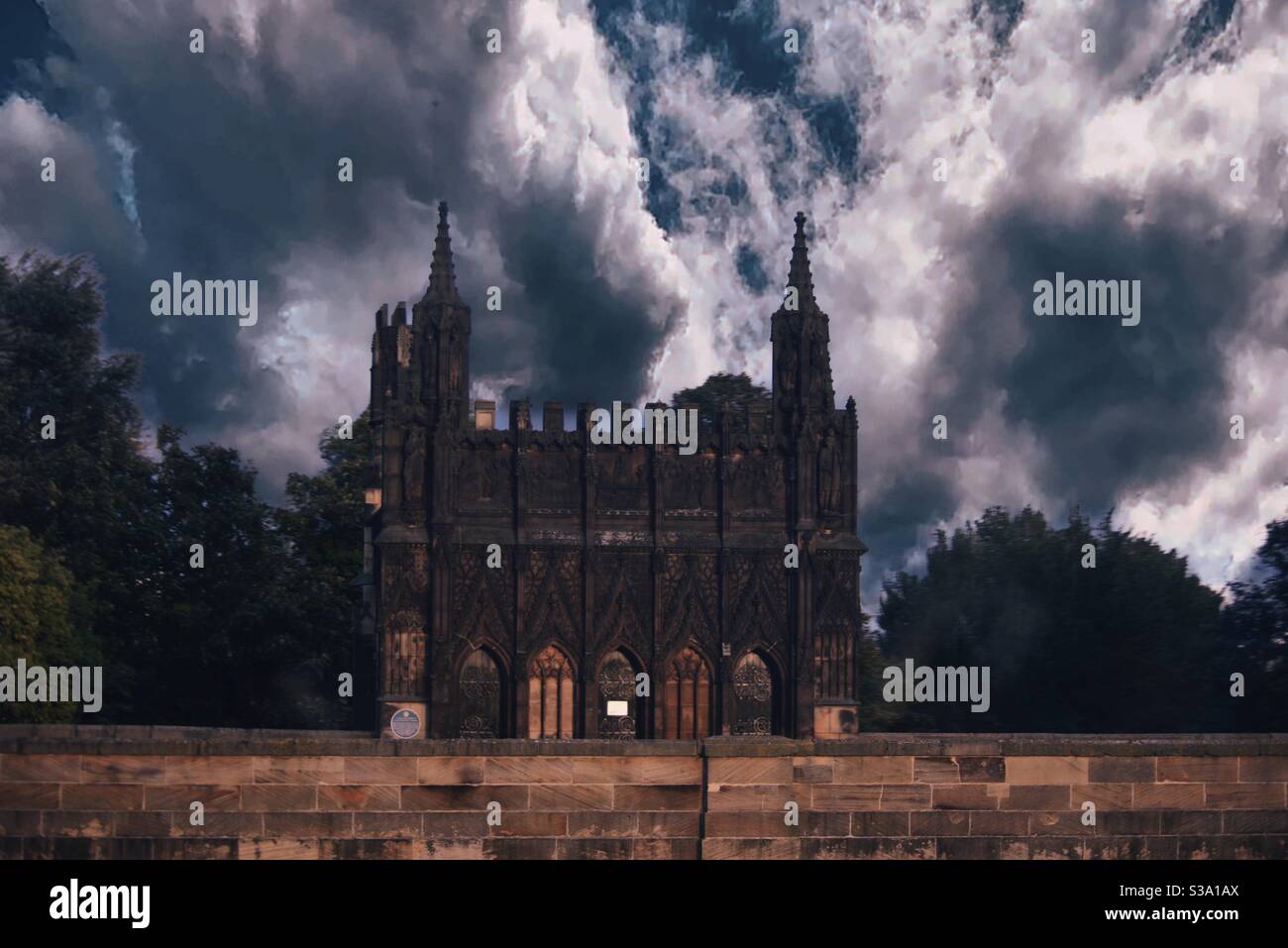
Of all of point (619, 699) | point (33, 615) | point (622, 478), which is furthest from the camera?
point (622, 478)

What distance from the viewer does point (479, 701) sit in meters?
47.3

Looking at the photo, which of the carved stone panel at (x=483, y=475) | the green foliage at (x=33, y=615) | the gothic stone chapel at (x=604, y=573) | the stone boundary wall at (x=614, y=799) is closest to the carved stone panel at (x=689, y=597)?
the gothic stone chapel at (x=604, y=573)

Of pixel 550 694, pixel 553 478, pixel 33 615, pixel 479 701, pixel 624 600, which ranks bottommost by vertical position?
pixel 479 701

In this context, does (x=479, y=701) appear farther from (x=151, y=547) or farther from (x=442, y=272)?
(x=151, y=547)

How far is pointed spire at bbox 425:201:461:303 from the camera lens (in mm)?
48531

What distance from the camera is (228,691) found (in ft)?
194

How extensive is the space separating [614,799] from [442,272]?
27.5m

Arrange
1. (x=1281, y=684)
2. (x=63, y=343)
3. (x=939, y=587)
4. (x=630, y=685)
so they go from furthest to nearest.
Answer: (x=939, y=587) < (x=63, y=343) < (x=1281, y=684) < (x=630, y=685)

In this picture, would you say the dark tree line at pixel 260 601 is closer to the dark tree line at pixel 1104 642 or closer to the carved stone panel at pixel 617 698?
the dark tree line at pixel 1104 642

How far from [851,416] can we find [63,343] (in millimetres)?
25132

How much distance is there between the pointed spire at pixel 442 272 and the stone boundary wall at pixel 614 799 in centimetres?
2564

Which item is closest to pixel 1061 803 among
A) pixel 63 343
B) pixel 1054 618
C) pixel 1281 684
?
pixel 1281 684

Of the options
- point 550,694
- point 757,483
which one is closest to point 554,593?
point 550,694

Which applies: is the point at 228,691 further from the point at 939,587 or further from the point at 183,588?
the point at 939,587
